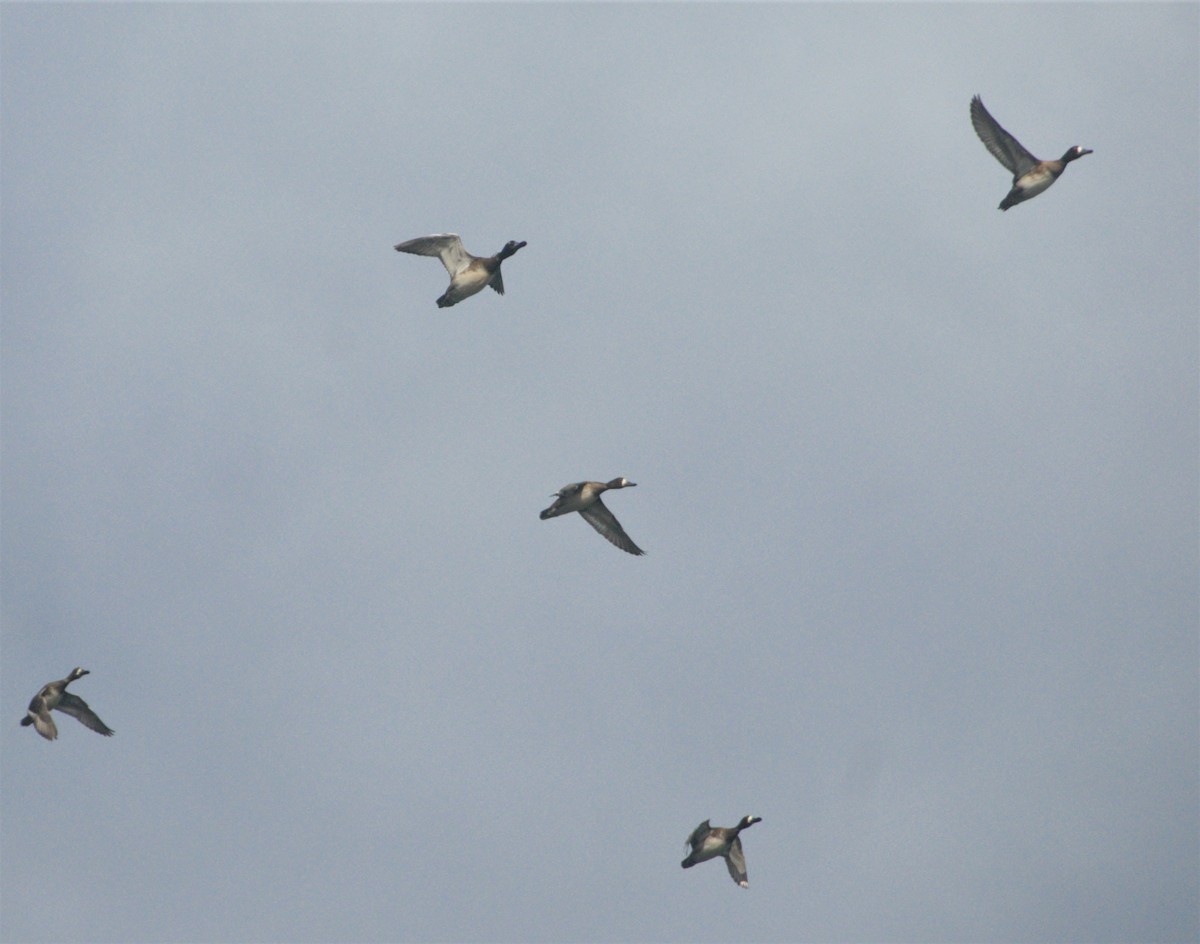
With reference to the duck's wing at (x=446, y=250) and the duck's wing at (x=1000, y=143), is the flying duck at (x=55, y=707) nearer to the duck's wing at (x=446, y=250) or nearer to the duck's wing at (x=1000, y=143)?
the duck's wing at (x=446, y=250)

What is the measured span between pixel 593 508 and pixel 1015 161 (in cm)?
1740

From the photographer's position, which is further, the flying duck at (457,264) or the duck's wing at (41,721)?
the duck's wing at (41,721)

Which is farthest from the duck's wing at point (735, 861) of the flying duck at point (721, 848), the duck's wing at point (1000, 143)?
the duck's wing at point (1000, 143)

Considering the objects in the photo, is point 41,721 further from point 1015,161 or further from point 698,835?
point 1015,161

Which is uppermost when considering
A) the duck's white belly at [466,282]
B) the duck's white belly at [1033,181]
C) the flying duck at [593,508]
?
the duck's white belly at [1033,181]

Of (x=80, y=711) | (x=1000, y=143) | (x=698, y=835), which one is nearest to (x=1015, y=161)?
(x=1000, y=143)

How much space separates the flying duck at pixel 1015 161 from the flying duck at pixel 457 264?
15.4 m

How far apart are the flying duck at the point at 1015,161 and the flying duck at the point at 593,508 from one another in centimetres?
1539

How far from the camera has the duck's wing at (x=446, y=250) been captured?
4431cm

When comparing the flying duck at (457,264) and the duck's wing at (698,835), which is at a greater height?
the flying duck at (457,264)

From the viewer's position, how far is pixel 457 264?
4472 cm

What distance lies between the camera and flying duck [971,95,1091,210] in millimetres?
46219

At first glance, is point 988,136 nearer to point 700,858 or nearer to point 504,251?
point 504,251

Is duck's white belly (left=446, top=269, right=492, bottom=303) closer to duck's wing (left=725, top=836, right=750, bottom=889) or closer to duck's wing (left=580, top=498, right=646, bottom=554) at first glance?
duck's wing (left=580, top=498, right=646, bottom=554)
